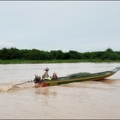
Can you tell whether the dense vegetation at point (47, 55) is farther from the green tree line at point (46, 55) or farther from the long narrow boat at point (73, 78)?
the long narrow boat at point (73, 78)

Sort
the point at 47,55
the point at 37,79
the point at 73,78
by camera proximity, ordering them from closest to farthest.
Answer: the point at 37,79 → the point at 73,78 → the point at 47,55

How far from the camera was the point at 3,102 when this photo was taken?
8672 millimetres

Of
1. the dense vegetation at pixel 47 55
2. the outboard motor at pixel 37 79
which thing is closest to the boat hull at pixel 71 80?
the outboard motor at pixel 37 79

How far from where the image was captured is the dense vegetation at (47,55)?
53.9 meters

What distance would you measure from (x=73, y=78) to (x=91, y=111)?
6376mm

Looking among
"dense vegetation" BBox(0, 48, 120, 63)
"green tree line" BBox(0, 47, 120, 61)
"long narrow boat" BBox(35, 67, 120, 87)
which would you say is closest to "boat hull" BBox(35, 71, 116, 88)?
"long narrow boat" BBox(35, 67, 120, 87)

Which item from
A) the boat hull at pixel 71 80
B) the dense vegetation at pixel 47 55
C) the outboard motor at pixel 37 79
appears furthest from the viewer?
the dense vegetation at pixel 47 55

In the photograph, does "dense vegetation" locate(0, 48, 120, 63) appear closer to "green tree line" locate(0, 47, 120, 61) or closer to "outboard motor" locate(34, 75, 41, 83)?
"green tree line" locate(0, 47, 120, 61)

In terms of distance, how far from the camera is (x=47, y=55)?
192 feet

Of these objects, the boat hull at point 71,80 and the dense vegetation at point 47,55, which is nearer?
the boat hull at point 71,80

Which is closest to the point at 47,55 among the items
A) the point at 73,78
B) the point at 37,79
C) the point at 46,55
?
the point at 46,55

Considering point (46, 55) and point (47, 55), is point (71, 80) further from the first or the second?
point (47, 55)

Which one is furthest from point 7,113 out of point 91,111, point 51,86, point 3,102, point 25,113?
point 51,86

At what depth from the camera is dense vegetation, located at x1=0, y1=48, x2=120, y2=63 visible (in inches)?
2122
